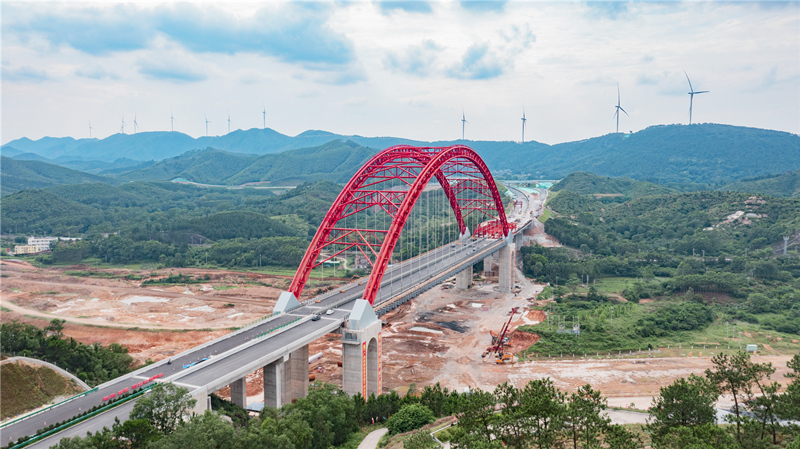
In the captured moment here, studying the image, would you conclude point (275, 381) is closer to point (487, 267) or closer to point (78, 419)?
point (78, 419)

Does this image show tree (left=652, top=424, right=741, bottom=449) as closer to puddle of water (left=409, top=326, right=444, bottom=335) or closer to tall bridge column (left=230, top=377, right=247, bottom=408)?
tall bridge column (left=230, top=377, right=247, bottom=408)

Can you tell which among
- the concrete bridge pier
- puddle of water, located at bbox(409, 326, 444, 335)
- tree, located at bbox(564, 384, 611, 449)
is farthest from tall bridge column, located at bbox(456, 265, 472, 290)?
tree, located at bbox(564, 384, 611, 449)

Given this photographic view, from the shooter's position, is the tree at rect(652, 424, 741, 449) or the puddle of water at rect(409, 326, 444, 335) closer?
the tree at rect(652, 424, 741, 449)

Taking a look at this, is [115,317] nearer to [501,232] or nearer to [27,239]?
[501,232]

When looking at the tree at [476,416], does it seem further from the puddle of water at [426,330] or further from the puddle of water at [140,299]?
the puddle of water at [140,299]

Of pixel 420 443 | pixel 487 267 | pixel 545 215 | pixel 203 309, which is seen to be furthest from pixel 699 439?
pixel 545 215

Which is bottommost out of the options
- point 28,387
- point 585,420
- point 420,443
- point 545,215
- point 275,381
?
point 28,387
